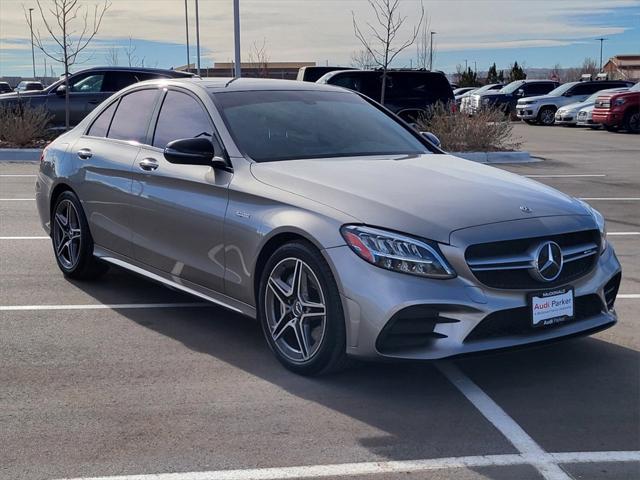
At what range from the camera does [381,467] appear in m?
3.89

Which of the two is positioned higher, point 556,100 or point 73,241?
point 556,100

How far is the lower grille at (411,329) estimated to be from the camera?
4.46 m

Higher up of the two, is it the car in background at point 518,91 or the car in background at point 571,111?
the car in background at point 518,91

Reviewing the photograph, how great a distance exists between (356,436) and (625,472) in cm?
121

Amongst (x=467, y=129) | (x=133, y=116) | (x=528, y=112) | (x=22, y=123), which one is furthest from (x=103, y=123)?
(x=528, y=112)

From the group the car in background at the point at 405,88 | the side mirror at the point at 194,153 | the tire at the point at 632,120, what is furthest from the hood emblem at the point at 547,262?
the tire at the point at 632,120

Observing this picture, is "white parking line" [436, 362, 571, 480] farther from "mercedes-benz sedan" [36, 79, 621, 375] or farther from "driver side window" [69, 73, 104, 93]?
"driver side window" [69, 73, 104, 93]

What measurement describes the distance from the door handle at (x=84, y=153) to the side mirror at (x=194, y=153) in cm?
165

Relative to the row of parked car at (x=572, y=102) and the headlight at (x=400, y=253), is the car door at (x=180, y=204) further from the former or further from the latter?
the row of parked car at (x=572, y=102)

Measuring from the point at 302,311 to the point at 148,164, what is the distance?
1887mm

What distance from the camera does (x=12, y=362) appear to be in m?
5.34

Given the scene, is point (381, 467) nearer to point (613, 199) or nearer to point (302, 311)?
point (302, 311)

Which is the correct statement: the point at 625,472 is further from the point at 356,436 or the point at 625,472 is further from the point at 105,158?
the point at 105,158

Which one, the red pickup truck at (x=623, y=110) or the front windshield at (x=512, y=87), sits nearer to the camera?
the red pickup truck at (x=623, y=110)
